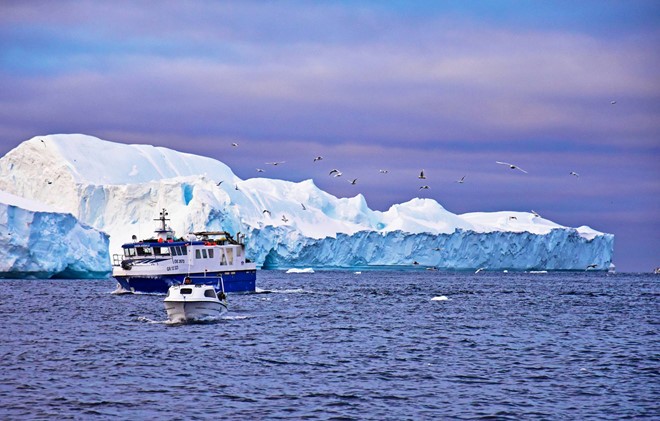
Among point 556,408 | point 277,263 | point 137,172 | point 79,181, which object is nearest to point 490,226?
point 277,263

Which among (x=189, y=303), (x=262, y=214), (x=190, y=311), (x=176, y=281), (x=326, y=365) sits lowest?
(x=326, y=365)

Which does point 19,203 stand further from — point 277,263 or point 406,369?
point 406,369

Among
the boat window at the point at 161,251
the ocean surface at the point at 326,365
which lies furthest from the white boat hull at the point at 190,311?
the boat window at the point at 161,251

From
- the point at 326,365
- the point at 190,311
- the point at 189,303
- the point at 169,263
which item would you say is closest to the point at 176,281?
the point at 169,263

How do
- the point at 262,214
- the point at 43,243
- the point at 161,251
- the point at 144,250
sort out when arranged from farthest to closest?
the point at 262,214
the point at 43,243
the point at 144,250
the point at 161,251

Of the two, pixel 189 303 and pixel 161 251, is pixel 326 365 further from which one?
pixel 161 251

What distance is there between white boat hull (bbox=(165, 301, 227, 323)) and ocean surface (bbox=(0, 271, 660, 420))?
2.81 feet

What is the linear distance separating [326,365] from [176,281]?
36.5 metres

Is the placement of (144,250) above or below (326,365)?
above

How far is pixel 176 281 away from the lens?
213 ft

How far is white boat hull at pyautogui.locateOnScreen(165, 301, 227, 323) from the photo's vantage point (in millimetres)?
43031

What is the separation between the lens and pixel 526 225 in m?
187

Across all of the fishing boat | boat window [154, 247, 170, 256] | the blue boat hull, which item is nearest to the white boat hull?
the blue boat hull

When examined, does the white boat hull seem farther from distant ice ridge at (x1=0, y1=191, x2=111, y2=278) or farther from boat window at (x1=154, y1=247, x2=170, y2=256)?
distant ice ridge at (x1=0, y1=191, x2=111, y2=278)
